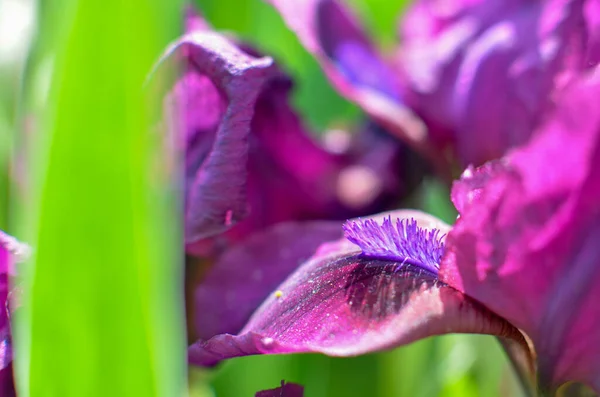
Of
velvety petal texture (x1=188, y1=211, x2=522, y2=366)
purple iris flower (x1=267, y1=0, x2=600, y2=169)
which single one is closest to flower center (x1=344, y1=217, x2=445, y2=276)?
velvety petal texture (x1=188, y1=211, x2=522, y2=366)

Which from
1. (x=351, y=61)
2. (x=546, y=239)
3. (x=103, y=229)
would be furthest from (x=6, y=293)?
(x=351, y=61)

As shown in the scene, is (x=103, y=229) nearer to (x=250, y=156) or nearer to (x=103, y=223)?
(x=103, y=223)

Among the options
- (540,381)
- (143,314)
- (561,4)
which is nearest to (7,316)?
(143,314)

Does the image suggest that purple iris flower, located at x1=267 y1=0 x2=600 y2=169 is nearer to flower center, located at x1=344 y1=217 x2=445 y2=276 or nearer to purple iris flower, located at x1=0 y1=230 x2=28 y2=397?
flower center, located at x1=344 y1=217 x2=445 y2=276

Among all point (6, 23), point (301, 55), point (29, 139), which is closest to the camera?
point (29, 139)

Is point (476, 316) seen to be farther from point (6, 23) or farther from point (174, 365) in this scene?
point (6, 23)

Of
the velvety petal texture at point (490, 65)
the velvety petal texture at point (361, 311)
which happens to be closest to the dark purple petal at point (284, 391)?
the velvety petal texture at point (361, 311)
